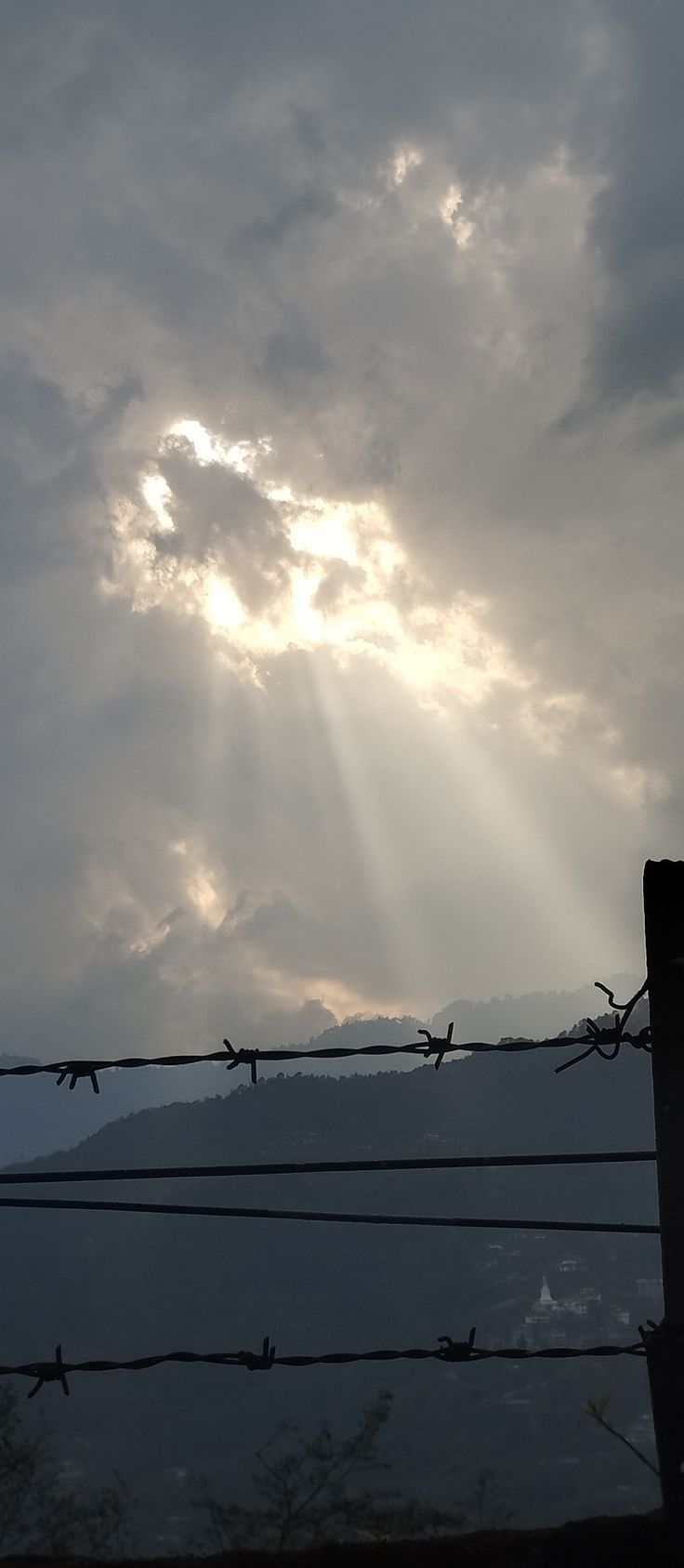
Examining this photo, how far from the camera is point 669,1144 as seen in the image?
3873 mm

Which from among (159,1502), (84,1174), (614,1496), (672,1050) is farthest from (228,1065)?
(159,1502)

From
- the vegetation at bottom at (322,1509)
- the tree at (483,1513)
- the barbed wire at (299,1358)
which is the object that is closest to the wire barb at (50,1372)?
the barbed wire at (299,1358)

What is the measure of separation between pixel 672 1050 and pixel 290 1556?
241cm

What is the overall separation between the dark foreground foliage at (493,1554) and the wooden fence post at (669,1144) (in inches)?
6.5

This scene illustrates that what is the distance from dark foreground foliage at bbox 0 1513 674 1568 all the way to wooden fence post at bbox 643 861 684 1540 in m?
0.17

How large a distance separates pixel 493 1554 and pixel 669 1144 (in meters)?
1.68

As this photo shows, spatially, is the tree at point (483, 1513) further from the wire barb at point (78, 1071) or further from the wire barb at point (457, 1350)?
the wire barb at point (78, 1071)

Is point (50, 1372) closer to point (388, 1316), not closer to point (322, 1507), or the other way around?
point (322, 1507)

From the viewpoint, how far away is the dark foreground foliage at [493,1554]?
12.5 feet

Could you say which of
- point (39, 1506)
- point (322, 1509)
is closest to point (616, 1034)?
point (322, 1509)

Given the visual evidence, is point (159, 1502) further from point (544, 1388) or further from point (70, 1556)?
point (70, 1556)

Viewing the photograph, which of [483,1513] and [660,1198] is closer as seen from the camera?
[660,1198]

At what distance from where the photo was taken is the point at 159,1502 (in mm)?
117375

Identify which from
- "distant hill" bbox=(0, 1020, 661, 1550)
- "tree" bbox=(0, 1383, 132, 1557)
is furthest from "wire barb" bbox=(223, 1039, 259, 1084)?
"distant hill" bbox=(0, 1020, 661, 1550)
